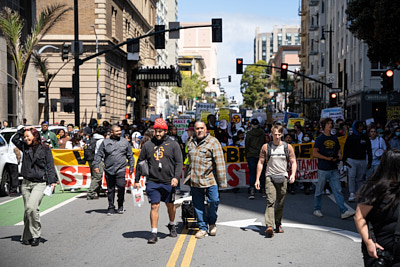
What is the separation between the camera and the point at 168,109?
2958 inches

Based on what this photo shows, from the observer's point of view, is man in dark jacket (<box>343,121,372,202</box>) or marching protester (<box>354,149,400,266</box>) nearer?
marching protester (<box>354,149,400,266</box>)

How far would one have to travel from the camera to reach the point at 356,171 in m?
12.4

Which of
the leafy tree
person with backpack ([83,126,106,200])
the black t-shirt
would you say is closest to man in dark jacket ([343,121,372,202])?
the black t-shirt

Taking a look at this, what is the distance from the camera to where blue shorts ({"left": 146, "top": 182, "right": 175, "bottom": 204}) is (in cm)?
841

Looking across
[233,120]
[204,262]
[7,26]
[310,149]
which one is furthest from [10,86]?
[204,262]

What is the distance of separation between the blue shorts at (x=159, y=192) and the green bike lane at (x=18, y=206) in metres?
3.39

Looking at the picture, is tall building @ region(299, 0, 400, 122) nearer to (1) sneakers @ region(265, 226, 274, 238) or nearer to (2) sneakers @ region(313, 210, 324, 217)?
(2) sneakers @ region(313, 210, 324, 217)

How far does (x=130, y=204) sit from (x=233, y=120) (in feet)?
65.4

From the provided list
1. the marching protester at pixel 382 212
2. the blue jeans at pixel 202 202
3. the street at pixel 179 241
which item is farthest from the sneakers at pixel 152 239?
the marching protester at pixel 382 212

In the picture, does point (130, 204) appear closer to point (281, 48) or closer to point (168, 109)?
point (168, 109)

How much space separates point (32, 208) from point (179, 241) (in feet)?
7.41

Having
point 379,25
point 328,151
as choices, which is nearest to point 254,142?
point 328,151

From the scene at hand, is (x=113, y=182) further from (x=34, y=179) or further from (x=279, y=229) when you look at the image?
(x=279, y=229)

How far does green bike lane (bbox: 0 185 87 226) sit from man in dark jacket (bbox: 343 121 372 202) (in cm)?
678
